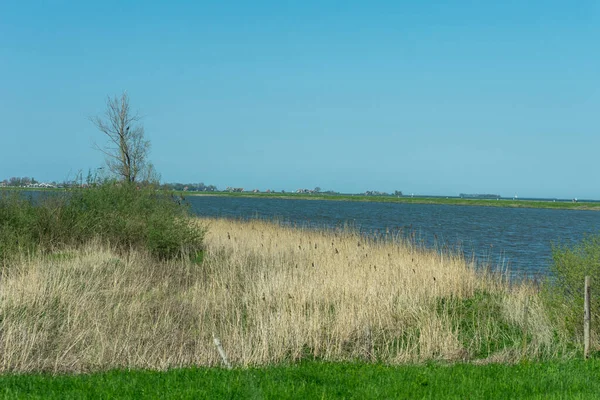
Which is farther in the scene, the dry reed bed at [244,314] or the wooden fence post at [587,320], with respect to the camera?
the wooden fence post at [587,320]

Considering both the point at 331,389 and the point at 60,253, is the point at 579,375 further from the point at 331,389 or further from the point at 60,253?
the point at 60,253

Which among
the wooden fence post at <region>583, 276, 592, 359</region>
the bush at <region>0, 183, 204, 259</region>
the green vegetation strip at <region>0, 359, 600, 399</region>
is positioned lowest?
the green vegetation strip at <region>0, 359, 600, 399</region>

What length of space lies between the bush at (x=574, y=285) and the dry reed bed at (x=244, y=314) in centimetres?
41

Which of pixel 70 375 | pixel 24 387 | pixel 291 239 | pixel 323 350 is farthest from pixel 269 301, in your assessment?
pixel 291 239

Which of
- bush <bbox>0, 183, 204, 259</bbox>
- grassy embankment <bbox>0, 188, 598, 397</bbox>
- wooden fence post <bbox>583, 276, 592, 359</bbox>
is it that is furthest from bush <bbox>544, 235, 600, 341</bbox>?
bush <bbox>0, 183, 204, 259</bbox>

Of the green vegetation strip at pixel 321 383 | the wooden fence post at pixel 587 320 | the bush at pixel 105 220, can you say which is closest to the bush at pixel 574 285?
the wooden fence post at pixel 587 320

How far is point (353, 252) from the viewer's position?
16.8 metres

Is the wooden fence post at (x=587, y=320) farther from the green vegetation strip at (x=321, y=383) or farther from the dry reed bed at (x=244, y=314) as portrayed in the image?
the green vegetation strip at (x=321, y=383)

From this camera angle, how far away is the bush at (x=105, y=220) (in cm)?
1559

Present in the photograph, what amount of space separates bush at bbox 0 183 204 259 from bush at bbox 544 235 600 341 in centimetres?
987

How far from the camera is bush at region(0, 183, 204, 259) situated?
51.2 ft

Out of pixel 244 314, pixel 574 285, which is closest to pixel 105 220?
pixel 244 314

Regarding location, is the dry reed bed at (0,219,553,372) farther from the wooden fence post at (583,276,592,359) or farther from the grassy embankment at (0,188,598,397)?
the wooden fence post at (583,276,592,359)

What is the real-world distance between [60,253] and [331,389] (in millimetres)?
10449
